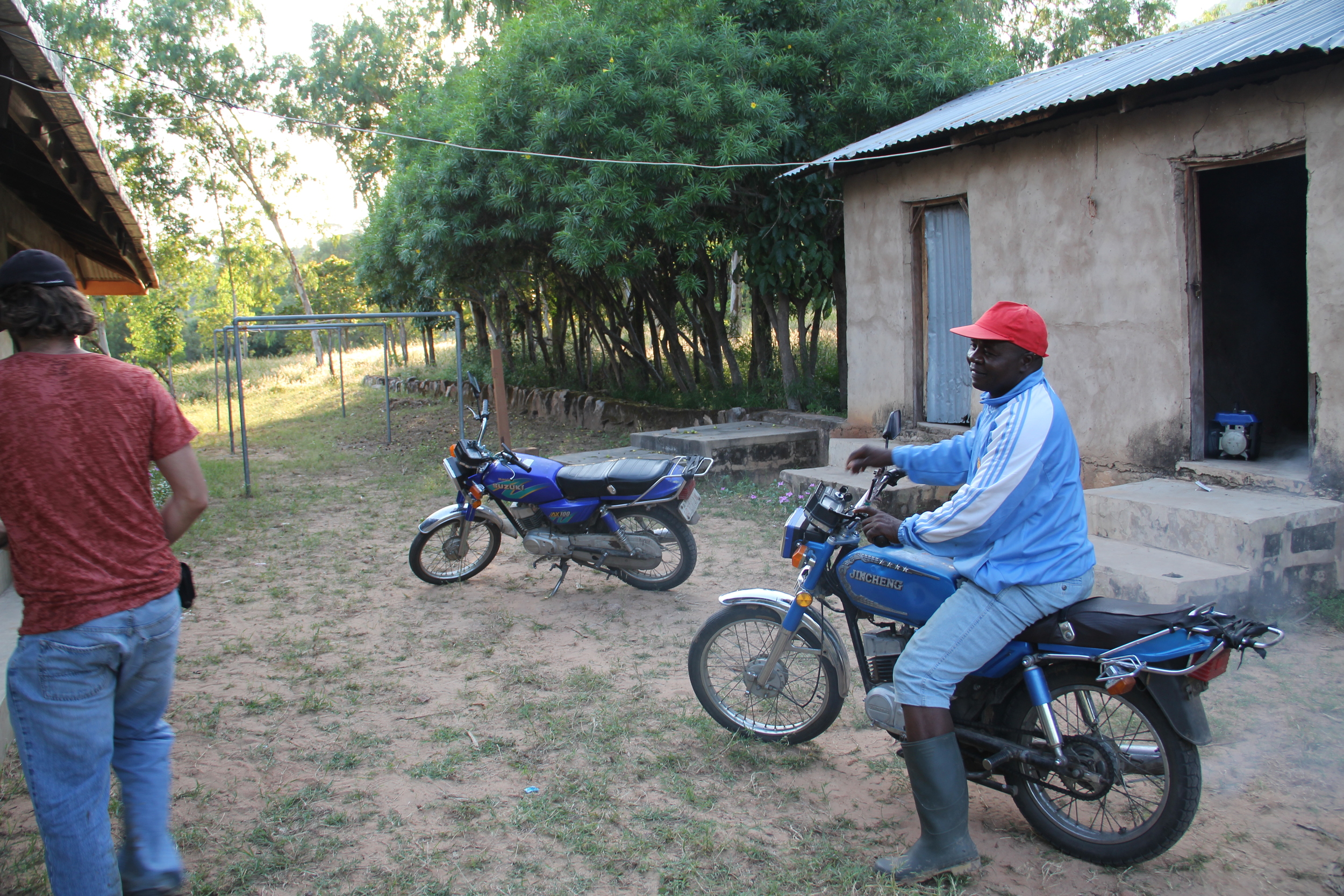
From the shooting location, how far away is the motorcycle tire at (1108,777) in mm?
2725

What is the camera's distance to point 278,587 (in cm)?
641

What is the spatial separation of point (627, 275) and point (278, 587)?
214 inches

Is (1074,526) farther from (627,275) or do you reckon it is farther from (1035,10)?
(1035,10)

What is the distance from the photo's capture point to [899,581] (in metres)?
3.08

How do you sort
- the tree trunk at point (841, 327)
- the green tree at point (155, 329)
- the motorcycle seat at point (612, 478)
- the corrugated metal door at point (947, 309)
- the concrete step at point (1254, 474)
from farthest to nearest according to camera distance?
the green tree at point (155, 329), the tree trunk at point (841, 327), the corrugated metal door at point (947, 309), the motorcycle seat at point (612, 478), the concrete step at point (1254, 474)

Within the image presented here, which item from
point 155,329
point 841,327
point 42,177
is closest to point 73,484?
point 42,177

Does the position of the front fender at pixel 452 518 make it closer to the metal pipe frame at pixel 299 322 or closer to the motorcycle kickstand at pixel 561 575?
the motorcycle kickstand at pixel 561 575

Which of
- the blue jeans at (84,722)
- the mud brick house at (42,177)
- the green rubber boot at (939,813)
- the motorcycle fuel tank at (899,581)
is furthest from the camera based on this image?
the mud brick house at (42,177)

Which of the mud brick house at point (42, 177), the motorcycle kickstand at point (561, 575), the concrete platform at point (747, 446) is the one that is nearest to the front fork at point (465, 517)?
the motorcycle kickstand at point (561, 575)

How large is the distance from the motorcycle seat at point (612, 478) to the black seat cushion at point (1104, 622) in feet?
10.5

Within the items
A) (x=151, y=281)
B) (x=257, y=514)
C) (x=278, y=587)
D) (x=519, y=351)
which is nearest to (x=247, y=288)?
(x=519, y=351)

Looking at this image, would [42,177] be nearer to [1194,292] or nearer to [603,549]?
[603,549]

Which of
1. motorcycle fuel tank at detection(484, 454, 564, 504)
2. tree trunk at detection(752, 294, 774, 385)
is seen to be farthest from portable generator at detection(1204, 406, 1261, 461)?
tree trunk at detection(752, 294, 774, 385)

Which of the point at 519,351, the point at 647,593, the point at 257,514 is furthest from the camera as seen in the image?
the point at 519,351
